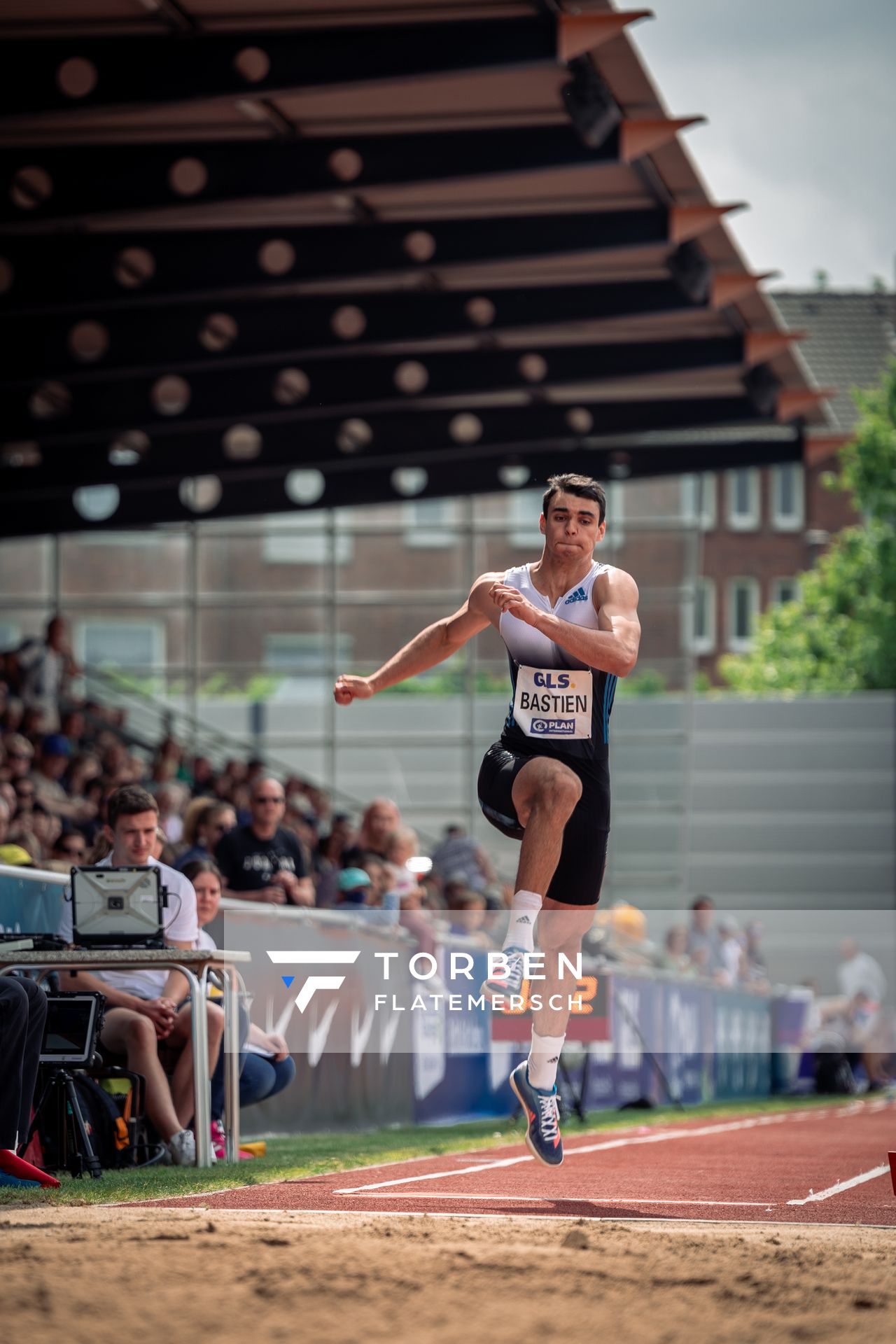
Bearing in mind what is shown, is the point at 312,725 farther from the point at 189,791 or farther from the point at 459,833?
the point at 189,791

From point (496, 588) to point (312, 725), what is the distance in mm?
24976

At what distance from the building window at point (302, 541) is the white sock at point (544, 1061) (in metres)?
24.2

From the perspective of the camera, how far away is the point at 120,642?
4131cm

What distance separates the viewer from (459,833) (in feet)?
78.8

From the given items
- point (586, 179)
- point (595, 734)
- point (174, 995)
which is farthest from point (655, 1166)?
point (586, 179)

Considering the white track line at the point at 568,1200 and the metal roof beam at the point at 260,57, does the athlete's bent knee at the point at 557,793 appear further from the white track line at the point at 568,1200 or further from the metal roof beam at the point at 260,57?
the metal roof beam at the point at 260,57

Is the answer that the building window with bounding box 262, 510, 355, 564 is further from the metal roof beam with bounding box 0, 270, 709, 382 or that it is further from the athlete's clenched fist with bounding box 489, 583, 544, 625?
the athlete's clenched fist with bounding box 489, 583, 544, 625

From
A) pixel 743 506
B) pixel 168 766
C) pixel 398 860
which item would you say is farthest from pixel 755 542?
pixel 398 860

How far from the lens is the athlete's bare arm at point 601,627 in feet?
23.3

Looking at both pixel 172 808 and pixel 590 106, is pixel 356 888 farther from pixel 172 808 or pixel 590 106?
pixel 590 106

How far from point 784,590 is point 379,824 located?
5028 cm

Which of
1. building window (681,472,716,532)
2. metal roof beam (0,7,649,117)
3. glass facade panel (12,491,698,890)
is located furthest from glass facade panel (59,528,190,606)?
metal roof beam (0,7,649,117)

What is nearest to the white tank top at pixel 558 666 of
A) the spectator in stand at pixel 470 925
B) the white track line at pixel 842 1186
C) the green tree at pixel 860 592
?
the white track line at pixel 842 1186

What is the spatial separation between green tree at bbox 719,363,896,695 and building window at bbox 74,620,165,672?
16940 mm
